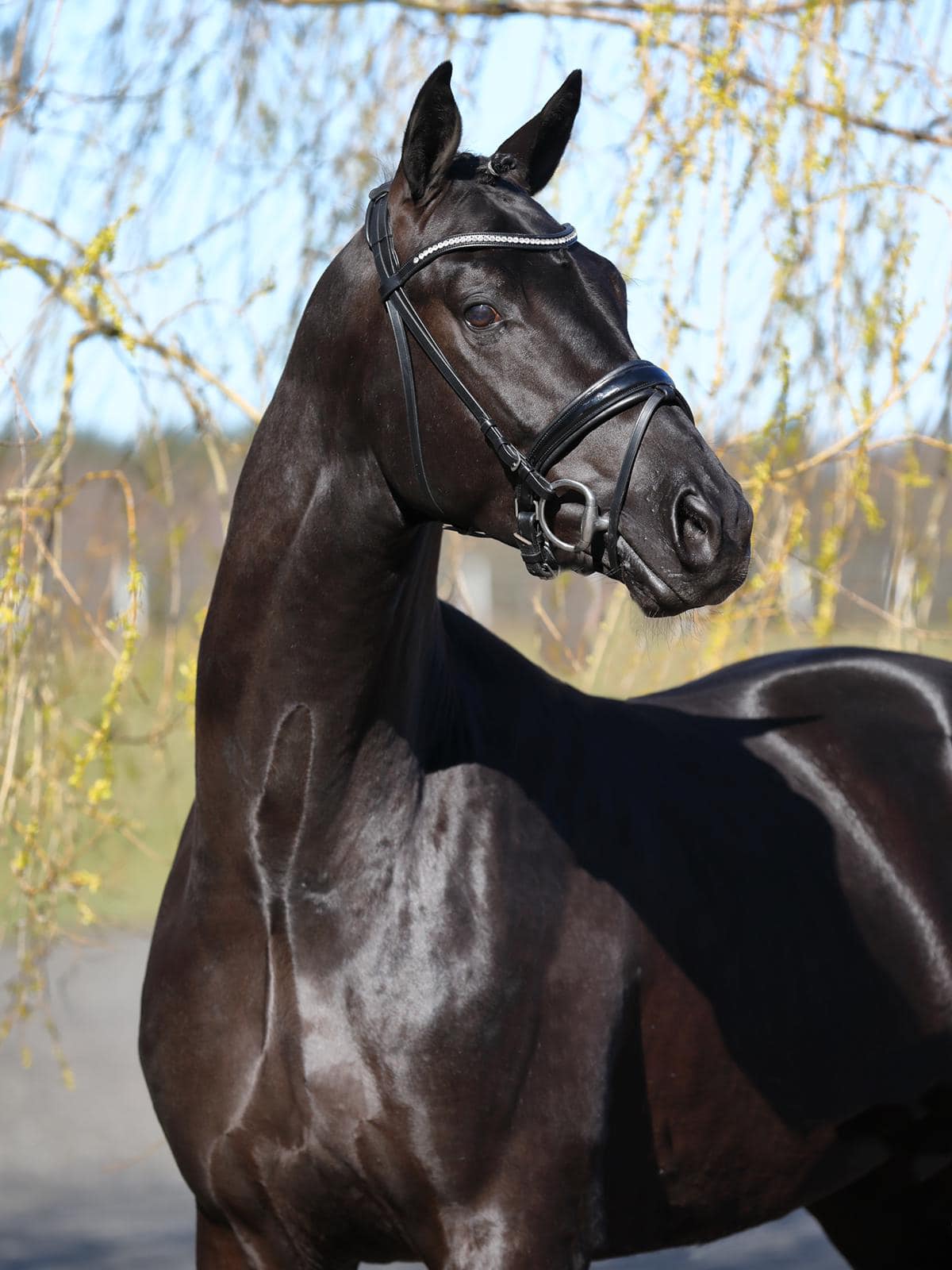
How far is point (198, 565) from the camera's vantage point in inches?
245

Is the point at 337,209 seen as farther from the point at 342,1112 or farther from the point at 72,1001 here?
the point at 72,1001

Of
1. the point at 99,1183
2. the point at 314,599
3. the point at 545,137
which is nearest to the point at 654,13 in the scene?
the point at 545,137

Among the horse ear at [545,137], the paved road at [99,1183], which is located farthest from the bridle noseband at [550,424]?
the paved road at [99,1183]

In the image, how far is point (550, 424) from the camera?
187 cm

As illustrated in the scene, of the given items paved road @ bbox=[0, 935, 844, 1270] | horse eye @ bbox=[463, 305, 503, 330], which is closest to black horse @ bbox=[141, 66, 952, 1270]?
horse eye @ bbox=[463, 305, 503, 330]

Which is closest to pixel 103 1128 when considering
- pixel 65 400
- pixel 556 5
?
pixel 65 400

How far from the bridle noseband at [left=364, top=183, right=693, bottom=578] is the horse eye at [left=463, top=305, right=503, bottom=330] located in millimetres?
62

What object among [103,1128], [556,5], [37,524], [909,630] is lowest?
[103,1128]

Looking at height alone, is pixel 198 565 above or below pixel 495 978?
above

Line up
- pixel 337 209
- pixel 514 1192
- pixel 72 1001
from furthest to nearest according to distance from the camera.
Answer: pixel 72 1001
pixel 337 209
pixel 514 1192

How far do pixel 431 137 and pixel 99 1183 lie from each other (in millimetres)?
3762

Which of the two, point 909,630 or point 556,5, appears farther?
point 556,5

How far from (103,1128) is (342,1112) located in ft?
11.7

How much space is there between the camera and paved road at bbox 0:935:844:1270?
407 cm
